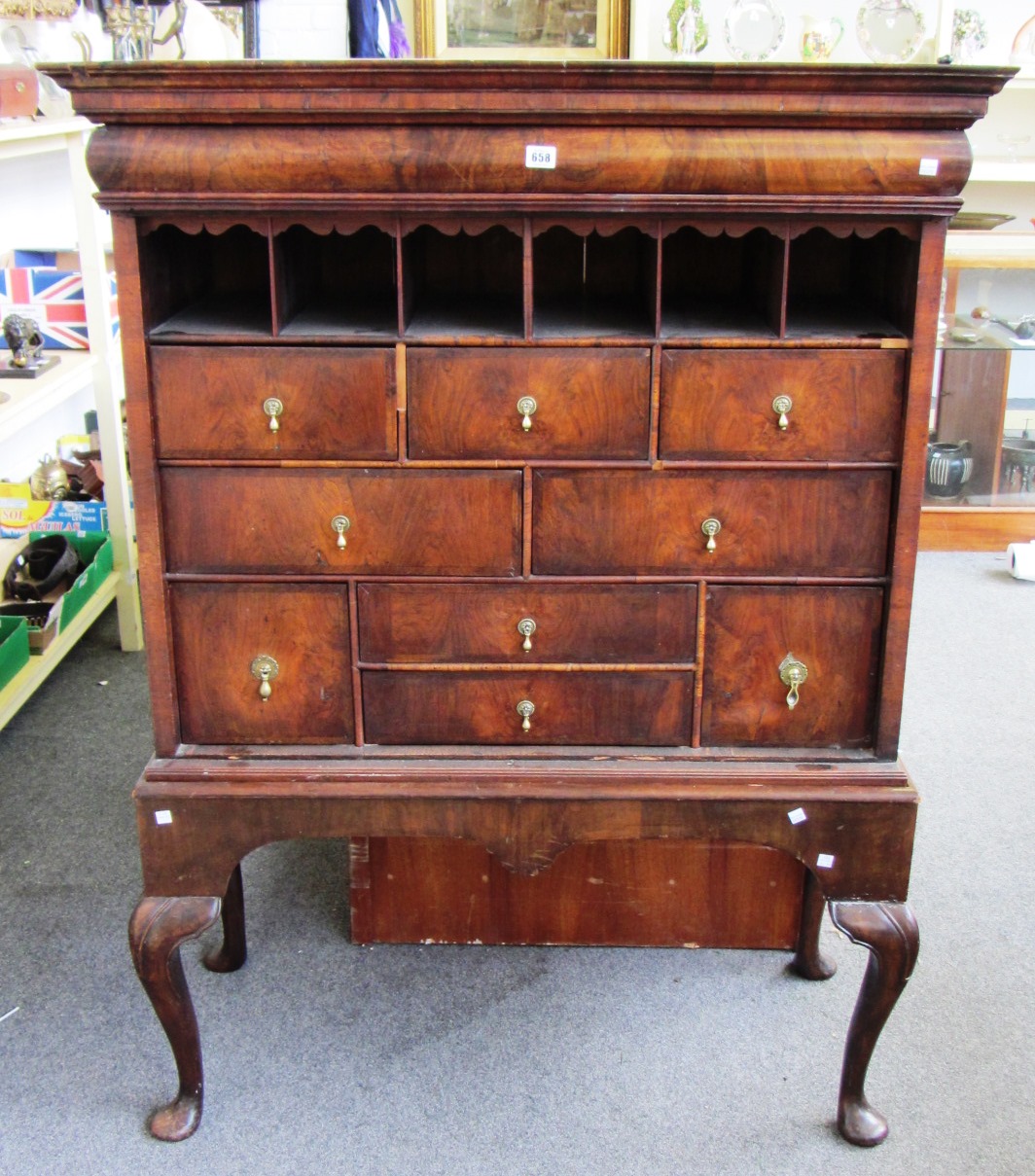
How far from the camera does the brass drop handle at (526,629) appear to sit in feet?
5.24

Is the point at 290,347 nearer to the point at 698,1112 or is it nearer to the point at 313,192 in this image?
the point at 313,192

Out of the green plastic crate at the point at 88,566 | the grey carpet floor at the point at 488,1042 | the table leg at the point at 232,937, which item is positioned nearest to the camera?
the grey carpet floor at the point at 488,1042

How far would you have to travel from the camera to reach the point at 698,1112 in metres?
1.81

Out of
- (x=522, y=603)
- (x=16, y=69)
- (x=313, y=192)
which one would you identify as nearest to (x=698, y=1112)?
(x=522, y=603)

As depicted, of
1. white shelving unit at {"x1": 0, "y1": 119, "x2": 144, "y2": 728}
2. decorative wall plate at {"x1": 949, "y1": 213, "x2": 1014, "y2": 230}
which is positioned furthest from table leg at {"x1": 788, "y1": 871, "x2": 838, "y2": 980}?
decorative wall plate at {"x1": 949, "y1": 213, "x2": 1014, "y2": 230}

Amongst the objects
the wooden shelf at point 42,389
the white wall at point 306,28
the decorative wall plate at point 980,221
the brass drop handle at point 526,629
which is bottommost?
the brass drop handle at point 526,629

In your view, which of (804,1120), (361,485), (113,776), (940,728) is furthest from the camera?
(940,728)

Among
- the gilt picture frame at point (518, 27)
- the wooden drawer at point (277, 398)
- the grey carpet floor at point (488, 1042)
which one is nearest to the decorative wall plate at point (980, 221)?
the gilt picture frame at point (518, 27)

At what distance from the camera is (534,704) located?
1633 millimetres

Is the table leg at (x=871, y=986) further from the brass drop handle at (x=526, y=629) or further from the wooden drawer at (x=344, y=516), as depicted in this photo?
the wooden drawer at (x=344, y=516)

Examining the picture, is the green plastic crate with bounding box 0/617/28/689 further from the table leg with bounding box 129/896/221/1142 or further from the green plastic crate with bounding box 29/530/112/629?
the table leg with bounding box 129/896/221/1142

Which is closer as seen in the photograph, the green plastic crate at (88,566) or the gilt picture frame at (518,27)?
the gilt picture frame at (518,27)

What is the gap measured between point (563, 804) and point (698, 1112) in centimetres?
54

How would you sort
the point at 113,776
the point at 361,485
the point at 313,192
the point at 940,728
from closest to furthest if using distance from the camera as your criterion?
1. the point at 313,192
2. the point at 361,485
3. the point at 113,776
4. the point at 940,728
